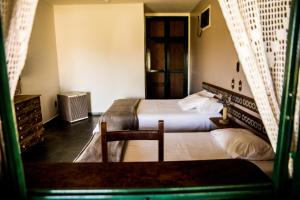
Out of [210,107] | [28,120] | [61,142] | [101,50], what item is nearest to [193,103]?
[210,107]

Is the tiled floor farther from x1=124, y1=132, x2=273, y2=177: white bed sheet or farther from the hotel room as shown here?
x1=124, y1=132, x2=273, y2=177: white bed sheet

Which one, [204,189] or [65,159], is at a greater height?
[204,189]

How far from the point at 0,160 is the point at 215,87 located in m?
3.43

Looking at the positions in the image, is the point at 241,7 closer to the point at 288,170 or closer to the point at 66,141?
the point at 288,170

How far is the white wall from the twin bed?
6.80ft

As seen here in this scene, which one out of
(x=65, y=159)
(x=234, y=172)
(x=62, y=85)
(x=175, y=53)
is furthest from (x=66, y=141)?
(x=175, y=53)

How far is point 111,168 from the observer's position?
823 millimetres

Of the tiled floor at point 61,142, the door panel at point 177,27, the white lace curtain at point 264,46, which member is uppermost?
the door panel at point 177,27

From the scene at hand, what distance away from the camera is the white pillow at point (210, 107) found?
303 cm

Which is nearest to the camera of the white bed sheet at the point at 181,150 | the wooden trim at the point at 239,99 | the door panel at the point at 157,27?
the white bed sheet at the point at 181,150

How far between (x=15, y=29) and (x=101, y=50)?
4.83 metres

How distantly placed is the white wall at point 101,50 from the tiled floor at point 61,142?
0.92 m

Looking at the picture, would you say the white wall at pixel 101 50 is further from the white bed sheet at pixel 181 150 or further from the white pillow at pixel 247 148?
the white pillow at pixel 247 148

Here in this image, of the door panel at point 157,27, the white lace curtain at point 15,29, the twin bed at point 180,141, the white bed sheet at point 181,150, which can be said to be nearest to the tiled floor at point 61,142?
the twin bed at point 180,141
